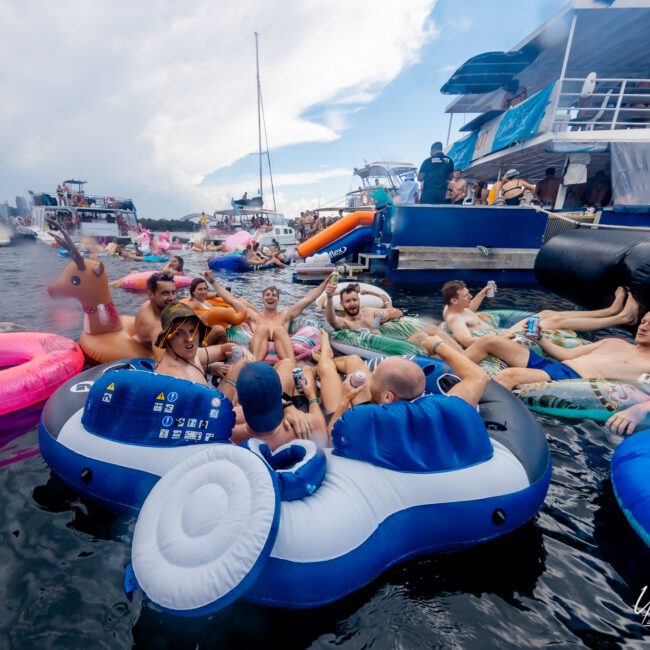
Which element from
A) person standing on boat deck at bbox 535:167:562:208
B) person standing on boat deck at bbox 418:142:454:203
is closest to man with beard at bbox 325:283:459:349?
person standing on boat deck at bbox 418:142:454:203

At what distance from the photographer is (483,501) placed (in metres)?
2.10

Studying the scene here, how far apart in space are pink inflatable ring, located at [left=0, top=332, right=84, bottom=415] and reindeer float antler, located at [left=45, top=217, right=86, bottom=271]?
1012 millimetres

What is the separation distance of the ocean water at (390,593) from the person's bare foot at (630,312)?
10.8 feet

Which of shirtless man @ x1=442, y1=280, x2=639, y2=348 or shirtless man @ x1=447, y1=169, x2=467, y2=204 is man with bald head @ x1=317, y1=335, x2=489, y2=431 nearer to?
shirtless man @ x1=442, y1=280, x2=639, y2=348

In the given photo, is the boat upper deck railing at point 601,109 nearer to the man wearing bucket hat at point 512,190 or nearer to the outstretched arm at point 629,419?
the man wearing bucket hat at point 512,190

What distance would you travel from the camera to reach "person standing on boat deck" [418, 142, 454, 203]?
929cm

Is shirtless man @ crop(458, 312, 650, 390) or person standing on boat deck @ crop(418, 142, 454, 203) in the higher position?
person standing on boat deck @ crop(418, 142, 454, 203)

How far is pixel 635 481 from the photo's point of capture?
2262 mm

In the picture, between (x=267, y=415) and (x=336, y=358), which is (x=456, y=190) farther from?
(x=267, y=415)

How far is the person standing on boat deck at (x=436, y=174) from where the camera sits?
366 inches

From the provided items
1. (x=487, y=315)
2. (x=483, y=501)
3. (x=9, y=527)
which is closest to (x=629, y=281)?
(x=487, y=315)

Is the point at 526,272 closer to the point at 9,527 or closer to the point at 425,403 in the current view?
the point at 425,403

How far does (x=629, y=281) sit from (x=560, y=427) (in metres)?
3.19

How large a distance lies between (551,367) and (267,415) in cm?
339
